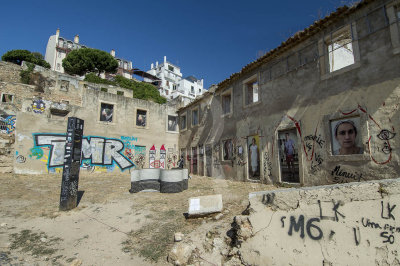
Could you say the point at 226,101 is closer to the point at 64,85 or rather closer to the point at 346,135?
the point at 346,135

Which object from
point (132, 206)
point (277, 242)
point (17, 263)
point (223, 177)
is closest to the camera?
point (277, 242)

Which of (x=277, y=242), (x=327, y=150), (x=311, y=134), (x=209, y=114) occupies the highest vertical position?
(x=209, y=114)

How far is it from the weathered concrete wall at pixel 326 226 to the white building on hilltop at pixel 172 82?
164 ft

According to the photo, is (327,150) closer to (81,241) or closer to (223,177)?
(223,177)

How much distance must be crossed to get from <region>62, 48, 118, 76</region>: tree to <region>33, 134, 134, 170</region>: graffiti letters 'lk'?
2608 cm

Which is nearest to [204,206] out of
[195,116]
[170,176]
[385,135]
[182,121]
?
[170,176]

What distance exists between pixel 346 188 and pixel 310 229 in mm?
707

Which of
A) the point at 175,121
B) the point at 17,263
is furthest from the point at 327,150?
the point at 175,121

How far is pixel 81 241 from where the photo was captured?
427 centimetres

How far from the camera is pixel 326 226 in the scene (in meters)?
2.65

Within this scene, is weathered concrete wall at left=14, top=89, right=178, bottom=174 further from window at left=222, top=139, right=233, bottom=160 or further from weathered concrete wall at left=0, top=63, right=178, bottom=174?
window at left=222, top=139, right=233, bottom=160

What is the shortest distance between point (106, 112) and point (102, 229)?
12.6m

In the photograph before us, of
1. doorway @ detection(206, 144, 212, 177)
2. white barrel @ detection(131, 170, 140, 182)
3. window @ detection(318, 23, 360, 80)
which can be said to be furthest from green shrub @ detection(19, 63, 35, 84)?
window @ detection(318, 23, 360, 80)

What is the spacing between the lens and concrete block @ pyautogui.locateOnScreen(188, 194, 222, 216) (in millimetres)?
4913
